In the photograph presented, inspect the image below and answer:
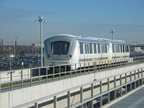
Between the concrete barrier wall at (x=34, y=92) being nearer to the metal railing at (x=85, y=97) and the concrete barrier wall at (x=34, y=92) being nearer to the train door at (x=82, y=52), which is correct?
the metal railing at (x=85, y=97)

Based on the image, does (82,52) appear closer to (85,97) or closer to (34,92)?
(34,92)

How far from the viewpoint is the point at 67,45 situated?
1021 inches

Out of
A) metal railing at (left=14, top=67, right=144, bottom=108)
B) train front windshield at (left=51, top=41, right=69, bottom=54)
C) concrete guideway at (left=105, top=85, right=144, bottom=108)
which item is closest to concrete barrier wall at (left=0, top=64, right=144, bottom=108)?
metal railing at (left=14, top=67, right=144, bottom=108)

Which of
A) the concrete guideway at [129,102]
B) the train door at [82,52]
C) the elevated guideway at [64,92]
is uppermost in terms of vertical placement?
the train door at [82,52]

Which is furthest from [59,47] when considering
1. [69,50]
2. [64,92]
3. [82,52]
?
[64,92]

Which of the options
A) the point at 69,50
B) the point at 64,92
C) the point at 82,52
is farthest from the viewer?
the point at 82,52

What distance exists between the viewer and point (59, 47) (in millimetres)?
26188

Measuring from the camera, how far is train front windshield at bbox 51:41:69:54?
25938 mm

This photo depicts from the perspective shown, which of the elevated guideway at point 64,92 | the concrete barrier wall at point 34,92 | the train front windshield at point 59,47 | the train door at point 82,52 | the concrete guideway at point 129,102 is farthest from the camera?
the train door at point 82,52

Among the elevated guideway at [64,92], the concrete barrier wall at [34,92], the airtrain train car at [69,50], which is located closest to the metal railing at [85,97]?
the elevated guideway at [64,92]

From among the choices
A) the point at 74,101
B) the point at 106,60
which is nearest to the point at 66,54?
the point at 106,60

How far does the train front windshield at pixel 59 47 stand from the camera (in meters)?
25.9

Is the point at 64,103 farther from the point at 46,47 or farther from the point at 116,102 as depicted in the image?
the point at 46,47

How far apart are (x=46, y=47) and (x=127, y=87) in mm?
12134
